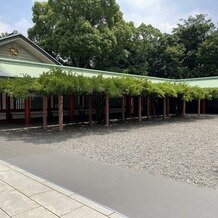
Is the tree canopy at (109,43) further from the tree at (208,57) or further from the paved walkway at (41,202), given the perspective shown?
the paved walkway at (41,202)

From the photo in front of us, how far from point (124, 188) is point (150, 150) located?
397 centimetres

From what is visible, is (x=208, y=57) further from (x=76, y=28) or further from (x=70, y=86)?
(x=70, y=86)

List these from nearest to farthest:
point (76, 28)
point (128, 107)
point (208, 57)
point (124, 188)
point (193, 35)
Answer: point (124, 188) → point (128, 107) → point (76, 28) → point (208, 57) → point (193, 35)

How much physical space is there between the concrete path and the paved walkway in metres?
0.26

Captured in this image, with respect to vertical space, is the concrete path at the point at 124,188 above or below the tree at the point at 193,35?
below

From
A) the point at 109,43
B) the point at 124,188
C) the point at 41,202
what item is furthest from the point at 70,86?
the point at 109,43

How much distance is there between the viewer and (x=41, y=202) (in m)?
4.61

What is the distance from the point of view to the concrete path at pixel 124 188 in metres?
4.38

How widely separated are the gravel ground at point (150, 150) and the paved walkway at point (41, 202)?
225cm

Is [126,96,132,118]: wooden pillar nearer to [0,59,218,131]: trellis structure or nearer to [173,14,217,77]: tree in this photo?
[0,59,218,131]: trellis structure

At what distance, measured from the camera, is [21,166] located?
23.0 ft

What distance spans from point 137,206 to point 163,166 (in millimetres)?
2699

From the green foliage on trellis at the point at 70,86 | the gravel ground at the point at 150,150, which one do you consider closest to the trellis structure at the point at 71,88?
the green foliage on trellis at the point at 70,86

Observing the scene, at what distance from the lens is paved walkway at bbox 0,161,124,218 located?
4.20 metres
